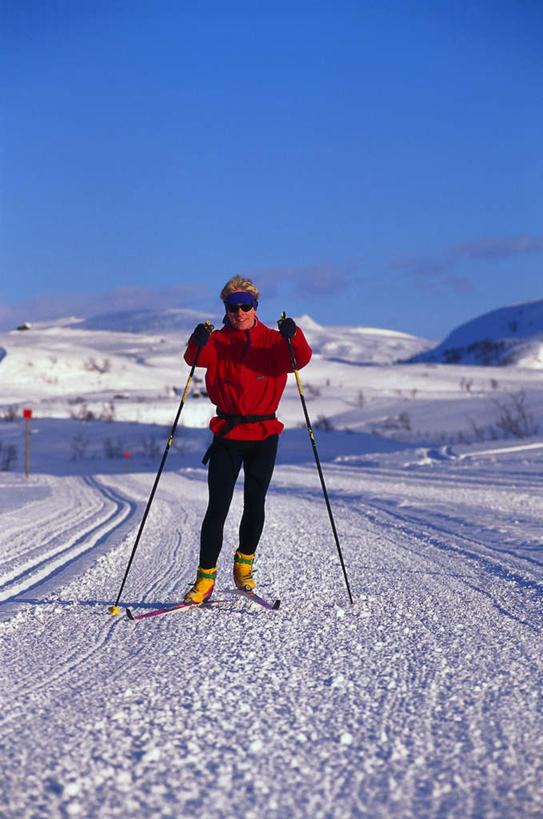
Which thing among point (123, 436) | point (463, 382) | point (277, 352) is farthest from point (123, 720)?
point (463, 382)

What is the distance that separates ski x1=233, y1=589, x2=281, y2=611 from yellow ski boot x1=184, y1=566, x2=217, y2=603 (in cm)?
21

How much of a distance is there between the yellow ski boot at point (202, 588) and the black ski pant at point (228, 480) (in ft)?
0.13

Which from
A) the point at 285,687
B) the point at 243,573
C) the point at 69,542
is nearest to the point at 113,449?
the point at 69,542

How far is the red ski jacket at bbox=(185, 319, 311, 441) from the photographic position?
14.4 ft

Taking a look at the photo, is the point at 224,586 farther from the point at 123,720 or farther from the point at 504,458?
the point at 504,458

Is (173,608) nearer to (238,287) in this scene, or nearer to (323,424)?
(238,287)

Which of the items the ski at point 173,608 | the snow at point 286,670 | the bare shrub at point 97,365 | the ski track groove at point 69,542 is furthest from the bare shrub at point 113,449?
the bare shrub at point 97,365

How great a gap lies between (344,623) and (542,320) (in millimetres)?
95763

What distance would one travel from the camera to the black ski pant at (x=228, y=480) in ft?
14.4

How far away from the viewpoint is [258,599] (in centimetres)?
437

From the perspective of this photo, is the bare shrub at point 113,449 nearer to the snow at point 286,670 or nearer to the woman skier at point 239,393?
the snow at point 286,670

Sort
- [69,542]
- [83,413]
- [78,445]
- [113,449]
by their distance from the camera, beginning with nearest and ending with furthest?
1. [69,542]
2. [113,449]
3. [78,445]
4. [83,413]

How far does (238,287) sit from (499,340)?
84457mm

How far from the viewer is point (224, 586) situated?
5195 millimetres
